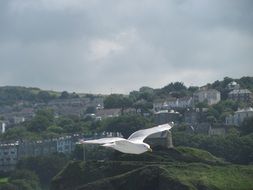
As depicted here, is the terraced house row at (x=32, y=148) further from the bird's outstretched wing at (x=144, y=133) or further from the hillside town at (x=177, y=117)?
the bird's outstretched wing at (x=144, y=133)

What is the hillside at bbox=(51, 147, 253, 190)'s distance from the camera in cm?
9075

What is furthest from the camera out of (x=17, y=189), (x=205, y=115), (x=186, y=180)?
(x=205, y=115)

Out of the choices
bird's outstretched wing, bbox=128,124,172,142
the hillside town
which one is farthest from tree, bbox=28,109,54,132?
bird's outstretched wing, bbox=128,124,172,142

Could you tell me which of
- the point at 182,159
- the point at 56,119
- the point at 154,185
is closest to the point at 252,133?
the point at 182,159

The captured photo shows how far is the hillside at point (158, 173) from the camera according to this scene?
90.8 meters

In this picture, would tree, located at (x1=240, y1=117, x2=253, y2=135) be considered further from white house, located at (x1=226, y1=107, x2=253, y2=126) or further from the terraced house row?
the terraced house row

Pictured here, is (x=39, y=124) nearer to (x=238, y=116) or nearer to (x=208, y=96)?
(x=208, y=96)

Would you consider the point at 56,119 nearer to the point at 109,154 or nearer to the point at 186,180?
the point at 109,154

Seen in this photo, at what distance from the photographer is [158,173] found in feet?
305

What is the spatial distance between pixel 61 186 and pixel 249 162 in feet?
84.8

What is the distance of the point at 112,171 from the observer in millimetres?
98562

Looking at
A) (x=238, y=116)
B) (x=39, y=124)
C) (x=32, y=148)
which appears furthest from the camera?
(x=39, y=124)

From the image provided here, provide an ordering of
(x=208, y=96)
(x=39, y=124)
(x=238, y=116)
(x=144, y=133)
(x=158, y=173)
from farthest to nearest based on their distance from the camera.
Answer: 1. (x=208, y=96)
2. (x=39, y=124)
3. (x=238, y=116)
4. (x=158, y=173)
5. (x=144, y=133)

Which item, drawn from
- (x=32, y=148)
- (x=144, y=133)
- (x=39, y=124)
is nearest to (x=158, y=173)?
(x=144, y=133)
